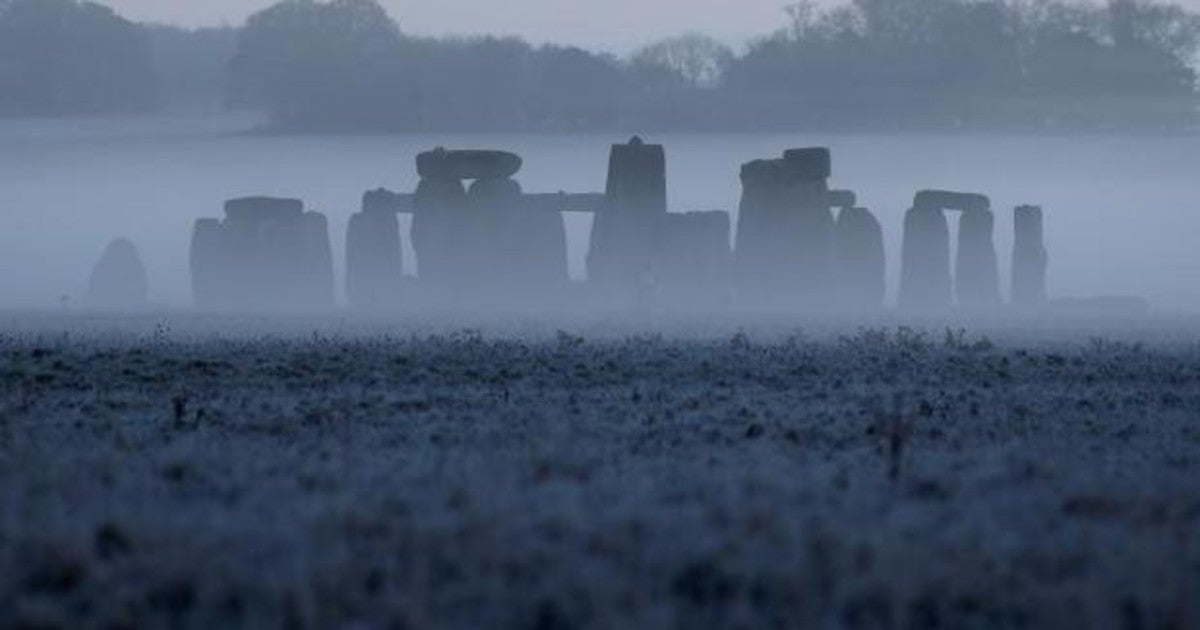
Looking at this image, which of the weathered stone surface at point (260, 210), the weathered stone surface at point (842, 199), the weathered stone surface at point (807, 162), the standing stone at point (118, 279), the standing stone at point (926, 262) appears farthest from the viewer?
the standing stone at point (118, 279)

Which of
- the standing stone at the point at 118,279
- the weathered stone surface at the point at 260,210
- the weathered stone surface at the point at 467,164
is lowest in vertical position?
the standing stone at the point at 118,279

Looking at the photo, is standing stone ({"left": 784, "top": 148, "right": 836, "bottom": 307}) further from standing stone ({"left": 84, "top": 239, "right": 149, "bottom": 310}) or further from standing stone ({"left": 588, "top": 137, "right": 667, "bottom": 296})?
standing stone ({"left": 84, "top": 239, "right": 149, "bottom": 310})

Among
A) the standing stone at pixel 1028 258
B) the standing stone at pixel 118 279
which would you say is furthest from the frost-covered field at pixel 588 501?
the standing stone at pixel 118 279

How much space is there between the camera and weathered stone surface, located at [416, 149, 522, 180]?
62.8m

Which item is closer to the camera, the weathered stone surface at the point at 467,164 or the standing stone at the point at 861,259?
the weathered stone surface at the point at 467,164

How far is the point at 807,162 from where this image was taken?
61.7 m

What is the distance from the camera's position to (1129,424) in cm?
1641

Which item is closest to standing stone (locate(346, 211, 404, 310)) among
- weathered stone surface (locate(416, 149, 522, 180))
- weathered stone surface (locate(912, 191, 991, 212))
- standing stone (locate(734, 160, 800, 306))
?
weathered stone surface (locate(416, 149, 522, 180))

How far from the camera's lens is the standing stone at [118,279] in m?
77.9

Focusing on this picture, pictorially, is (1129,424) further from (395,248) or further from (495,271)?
(395,248)

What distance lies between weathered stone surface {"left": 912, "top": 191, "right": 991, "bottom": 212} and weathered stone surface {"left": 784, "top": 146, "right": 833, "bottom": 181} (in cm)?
737

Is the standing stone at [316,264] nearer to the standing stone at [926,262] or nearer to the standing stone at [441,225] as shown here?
the standing stone at [441,225]

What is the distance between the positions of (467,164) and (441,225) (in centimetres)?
249

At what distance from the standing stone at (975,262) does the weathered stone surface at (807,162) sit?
28.1 ft
